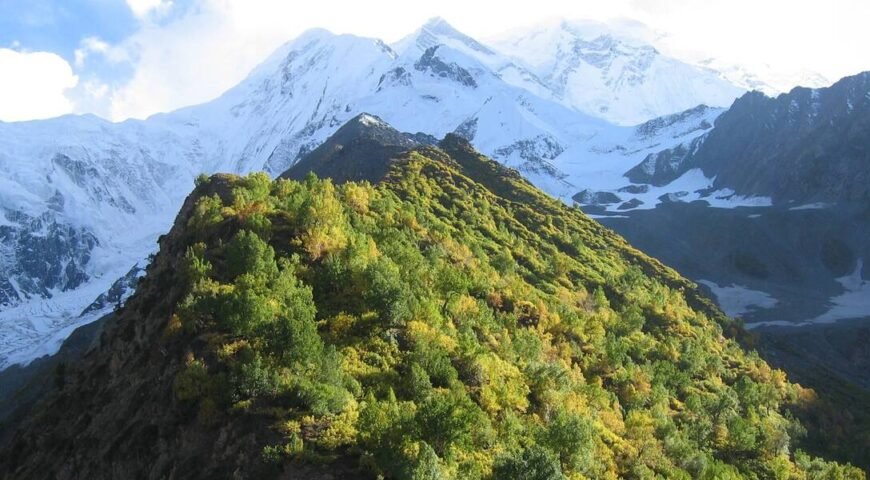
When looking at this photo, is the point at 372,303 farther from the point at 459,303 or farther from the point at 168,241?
the point at 168,241

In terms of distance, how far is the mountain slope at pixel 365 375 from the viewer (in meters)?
29.3

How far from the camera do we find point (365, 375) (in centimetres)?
3478

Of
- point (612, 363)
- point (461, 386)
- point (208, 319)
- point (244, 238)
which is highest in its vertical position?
point (244, 238)

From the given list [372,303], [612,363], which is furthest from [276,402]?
[612,363]

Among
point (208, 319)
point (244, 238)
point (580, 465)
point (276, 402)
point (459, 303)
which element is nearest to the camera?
point (276, 402)

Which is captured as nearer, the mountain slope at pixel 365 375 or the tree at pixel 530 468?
the tree at pixel 530 468

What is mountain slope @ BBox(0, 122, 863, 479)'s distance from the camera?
2933 centimetres

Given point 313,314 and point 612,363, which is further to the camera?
point 612,363

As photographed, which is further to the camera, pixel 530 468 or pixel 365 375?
pixel 365 375

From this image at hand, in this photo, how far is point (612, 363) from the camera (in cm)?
6009

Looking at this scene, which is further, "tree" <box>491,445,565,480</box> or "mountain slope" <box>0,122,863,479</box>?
"mountain slope" <box>0,122,863,479</box>

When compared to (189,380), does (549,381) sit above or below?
below

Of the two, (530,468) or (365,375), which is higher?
(365,375)

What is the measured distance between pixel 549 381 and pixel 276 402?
64.6ft
